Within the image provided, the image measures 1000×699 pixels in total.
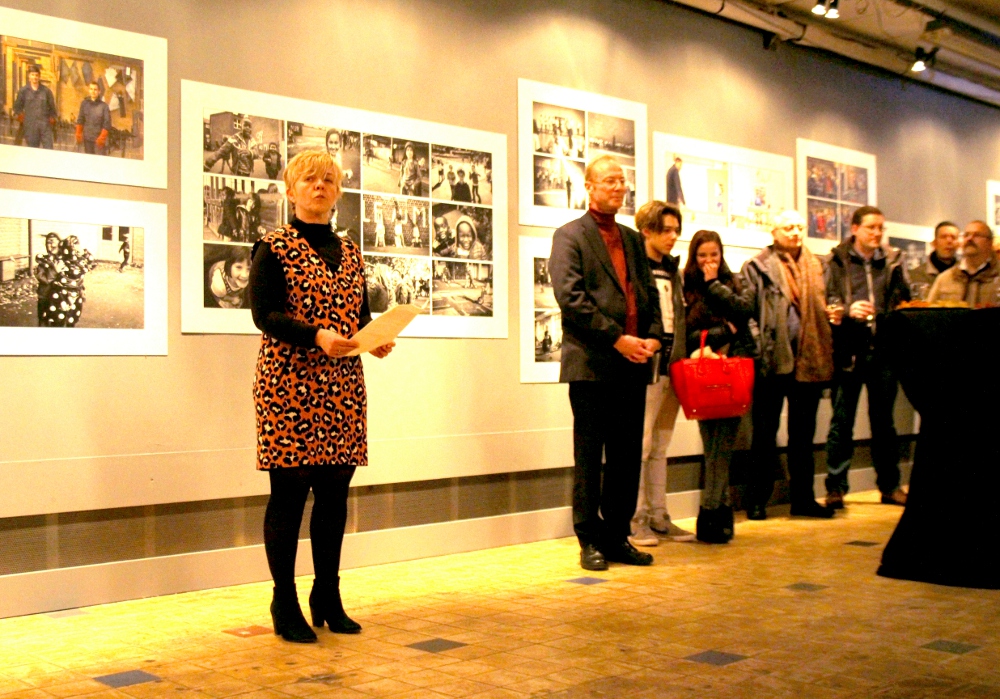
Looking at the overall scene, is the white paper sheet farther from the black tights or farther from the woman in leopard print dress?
the black tights

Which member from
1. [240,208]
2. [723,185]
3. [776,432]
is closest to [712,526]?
[776,432]

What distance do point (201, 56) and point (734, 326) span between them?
9.57 feet

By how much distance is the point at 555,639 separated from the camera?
11.2 feet

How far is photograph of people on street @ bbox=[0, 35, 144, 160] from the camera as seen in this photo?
3.96 metres

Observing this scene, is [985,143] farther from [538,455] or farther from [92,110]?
[92,110]

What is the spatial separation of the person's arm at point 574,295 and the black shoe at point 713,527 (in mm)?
1276

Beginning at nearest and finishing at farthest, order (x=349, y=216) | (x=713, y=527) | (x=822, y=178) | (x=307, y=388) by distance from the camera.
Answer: (x=307, y=388) → (x=349, y=216) → (x=713, y=527) → (x=822, y=178)

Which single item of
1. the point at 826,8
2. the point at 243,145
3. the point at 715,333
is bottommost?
the point at 715,333

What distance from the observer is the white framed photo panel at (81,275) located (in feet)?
13.0

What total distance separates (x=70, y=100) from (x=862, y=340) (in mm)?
4644

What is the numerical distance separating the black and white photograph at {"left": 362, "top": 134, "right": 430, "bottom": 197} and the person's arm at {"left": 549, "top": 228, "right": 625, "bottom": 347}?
32.4 inches

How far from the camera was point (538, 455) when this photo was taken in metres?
5.70

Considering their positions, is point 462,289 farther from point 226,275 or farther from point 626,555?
point 626,555

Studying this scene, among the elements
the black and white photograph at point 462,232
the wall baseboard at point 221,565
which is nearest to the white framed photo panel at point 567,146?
the black and white photograph at point 462,232
